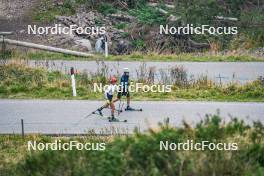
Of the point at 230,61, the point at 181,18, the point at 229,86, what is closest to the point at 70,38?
the point at 181,18

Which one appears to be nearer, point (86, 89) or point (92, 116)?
point (92, 116)

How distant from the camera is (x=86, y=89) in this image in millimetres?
19984

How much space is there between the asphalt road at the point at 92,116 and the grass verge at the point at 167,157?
15.5 ft

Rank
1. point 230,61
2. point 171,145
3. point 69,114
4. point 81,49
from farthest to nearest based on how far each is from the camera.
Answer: point 81,49, point 230,61, point 69,114, point 171,145

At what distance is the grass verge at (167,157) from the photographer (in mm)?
8820

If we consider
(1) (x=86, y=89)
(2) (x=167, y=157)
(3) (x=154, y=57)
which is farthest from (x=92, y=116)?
(3) (x=154, y=57)

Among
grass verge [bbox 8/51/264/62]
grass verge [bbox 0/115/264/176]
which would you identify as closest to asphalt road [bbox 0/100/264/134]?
grass verge [bbox 0/115/264/176]

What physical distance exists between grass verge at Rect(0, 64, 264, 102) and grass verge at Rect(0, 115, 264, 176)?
8807 mm

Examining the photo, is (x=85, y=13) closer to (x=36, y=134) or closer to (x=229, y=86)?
(x=229, y=86)

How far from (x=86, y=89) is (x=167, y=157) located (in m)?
11.0

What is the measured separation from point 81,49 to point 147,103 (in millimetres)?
9782

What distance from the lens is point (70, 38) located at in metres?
28.3

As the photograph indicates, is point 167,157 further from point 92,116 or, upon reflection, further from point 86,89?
point 86,89

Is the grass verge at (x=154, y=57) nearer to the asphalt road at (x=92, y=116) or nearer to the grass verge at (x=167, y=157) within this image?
the asphalt road at (x=92, y=116)
